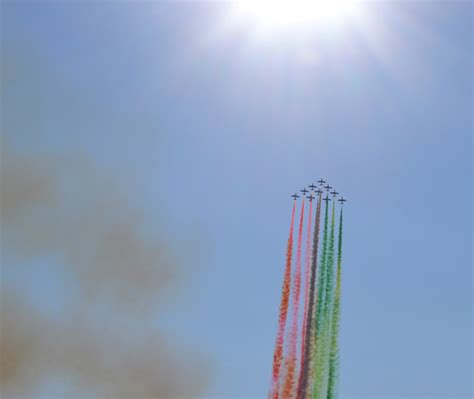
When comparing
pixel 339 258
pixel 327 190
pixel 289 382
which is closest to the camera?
pixel 289 382

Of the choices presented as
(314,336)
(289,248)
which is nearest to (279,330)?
(314,336)

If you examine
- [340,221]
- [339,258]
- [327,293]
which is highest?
[340,221]

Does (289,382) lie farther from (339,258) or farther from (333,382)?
(339,258)

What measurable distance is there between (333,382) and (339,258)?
33.8ft

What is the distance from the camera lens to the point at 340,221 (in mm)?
54875

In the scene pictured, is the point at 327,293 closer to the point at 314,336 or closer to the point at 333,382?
the point at 314,336

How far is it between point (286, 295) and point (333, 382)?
25.9 feet

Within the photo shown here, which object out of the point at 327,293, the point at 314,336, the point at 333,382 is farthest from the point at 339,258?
the point at 333,382

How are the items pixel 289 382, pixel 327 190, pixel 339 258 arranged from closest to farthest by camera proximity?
pixel 289 382
pixel 339 258
pixel 327 190

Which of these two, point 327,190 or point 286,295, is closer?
point 286,295

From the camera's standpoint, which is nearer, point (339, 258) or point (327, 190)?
point (339, 258)

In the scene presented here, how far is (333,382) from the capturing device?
49750 millimetres

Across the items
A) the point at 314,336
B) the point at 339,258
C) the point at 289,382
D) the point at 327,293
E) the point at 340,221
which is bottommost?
the point at 289,382

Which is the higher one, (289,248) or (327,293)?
(289,248)
